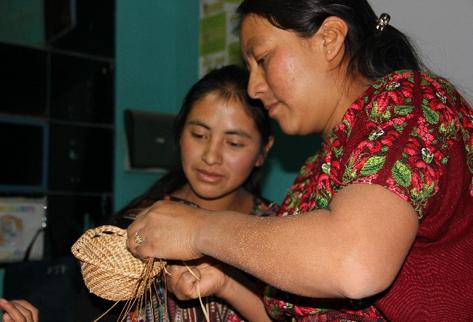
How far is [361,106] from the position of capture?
36.3 inches

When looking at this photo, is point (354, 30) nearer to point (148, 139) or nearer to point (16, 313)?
point (16, 313)

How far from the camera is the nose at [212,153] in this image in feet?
5.46

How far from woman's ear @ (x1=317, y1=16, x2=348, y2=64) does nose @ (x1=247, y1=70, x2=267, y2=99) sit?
0.15 meters

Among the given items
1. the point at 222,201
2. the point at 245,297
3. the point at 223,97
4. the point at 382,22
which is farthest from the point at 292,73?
the point at 222,201

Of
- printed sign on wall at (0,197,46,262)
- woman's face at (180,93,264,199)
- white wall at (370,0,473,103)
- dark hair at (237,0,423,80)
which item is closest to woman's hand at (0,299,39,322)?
woman's face at (180,93,264,199)

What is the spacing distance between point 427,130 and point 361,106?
13 cm

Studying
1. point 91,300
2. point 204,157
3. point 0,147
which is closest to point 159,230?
point 91,300

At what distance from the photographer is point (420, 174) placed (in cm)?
78

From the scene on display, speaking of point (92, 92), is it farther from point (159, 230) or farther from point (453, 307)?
point (453, 307)

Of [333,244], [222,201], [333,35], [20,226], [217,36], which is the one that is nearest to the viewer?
[333,244]

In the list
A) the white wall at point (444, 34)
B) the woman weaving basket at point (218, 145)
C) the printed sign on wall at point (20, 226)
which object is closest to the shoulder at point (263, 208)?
the woman weaving basket at point (218, 145)

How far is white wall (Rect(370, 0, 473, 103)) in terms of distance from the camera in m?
1.70

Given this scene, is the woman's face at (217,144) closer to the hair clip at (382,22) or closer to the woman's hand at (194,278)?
the woman's hand at (194,278)

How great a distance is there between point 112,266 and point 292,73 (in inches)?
18.8
